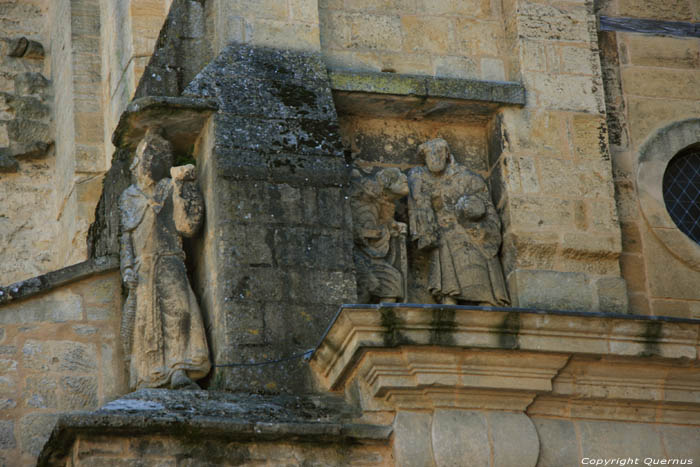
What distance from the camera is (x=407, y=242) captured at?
938 cm

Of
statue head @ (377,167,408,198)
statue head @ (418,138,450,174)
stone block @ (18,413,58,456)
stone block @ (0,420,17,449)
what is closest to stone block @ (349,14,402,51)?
statue head @ (418,138,450,174)

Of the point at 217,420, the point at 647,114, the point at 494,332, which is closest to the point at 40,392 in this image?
the point at 217,420

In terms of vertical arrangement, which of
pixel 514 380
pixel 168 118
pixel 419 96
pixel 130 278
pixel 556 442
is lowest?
pixel 556 442

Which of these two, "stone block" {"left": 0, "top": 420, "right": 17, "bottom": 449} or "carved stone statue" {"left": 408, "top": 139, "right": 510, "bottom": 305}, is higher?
"carved stone statue" {"left": 408, "top": 139, "right": 510, "bottom": 305}

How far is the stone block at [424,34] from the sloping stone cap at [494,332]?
2.23 m

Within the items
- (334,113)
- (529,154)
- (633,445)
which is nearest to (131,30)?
(334,113)

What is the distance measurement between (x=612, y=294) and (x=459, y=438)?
5.29 feet

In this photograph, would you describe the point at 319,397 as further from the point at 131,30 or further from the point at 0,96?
the point at 0,96

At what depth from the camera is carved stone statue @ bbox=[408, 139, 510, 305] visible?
924 cm

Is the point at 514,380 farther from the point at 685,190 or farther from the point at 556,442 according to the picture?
the point at 685,190

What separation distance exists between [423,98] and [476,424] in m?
2.16

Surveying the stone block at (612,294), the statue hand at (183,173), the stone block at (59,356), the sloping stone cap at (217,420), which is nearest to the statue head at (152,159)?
the statue hand at (183,173)

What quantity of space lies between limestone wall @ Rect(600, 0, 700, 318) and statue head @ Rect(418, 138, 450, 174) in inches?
43.4

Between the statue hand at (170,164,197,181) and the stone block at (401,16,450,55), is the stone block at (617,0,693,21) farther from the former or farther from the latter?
the statue hand at (170,164,197,181)
